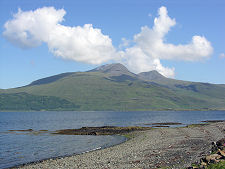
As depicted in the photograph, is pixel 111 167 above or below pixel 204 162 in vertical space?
below

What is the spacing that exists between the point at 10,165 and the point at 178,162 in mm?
30328

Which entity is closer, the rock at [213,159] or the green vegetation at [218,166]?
the green vegetation at [218,166]

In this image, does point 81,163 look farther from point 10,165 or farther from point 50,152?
point 50,152

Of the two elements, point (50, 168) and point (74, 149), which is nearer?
point (50, 168)

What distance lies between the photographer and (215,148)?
3391 centimetres

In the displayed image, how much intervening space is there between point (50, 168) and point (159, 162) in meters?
16.0

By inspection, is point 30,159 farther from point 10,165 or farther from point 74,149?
point 74,149

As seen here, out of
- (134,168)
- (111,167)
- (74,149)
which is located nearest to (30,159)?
(74,149)

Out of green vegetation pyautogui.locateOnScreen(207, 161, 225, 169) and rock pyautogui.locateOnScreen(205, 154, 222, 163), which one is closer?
green vegetation pyautogui.locateOnScreen(207, 161, 225, 169)

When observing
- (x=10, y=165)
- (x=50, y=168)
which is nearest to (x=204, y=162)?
(x=50, y=168)

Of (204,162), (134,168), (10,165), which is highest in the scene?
(204,162)

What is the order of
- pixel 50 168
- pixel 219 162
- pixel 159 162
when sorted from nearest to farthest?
1. pixel 219 162
2. pixel 159 162
3. pixel 50 168

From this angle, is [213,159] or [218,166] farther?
[213,159]

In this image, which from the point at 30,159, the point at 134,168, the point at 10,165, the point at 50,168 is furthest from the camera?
the point at 30,159
